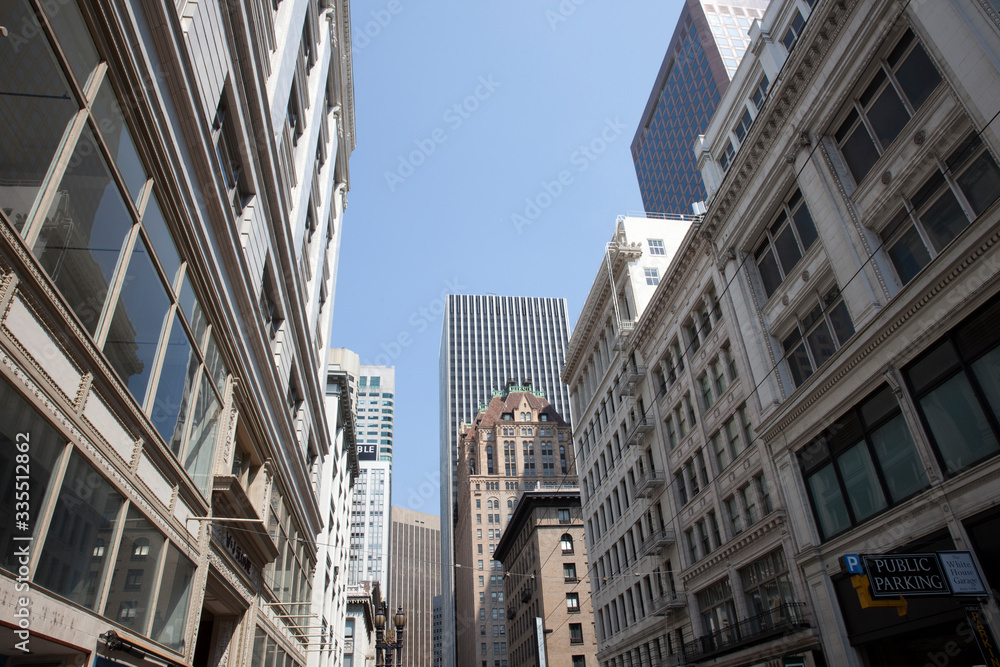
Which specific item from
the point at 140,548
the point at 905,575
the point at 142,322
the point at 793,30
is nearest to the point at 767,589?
the point at 905,575

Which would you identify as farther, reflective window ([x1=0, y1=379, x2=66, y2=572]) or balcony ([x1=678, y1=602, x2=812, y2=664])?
balcony ([x1=678, y1=602, x2=812, y2=664])

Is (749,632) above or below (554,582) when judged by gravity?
below

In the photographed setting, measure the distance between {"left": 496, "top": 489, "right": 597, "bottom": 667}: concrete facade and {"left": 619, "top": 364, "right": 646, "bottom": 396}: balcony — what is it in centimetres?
3608

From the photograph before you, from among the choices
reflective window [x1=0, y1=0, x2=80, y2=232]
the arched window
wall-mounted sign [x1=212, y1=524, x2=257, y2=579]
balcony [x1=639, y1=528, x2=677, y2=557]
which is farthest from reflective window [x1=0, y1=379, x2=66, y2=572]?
balcony [x1=639, y1=528, x2=677, y2=557]

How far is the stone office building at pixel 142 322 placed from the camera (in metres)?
7.35

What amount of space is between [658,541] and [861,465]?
60.6 feet

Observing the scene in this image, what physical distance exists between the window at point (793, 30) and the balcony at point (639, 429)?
73.3 feet

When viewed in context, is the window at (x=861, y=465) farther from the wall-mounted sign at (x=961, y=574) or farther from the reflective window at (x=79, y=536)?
the reflective window at (x=79, y=536)

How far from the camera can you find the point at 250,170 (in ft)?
56.2

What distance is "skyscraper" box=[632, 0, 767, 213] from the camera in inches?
3755

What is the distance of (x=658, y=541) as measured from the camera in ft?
128

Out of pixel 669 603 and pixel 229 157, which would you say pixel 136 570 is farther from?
pixel 669 603

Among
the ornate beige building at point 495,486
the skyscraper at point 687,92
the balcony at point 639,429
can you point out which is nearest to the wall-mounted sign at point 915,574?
the balcony at point 639,429

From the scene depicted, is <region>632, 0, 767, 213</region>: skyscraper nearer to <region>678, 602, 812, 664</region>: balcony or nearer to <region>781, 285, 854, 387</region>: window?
<region>781, 285, 854, 387</region>: window
